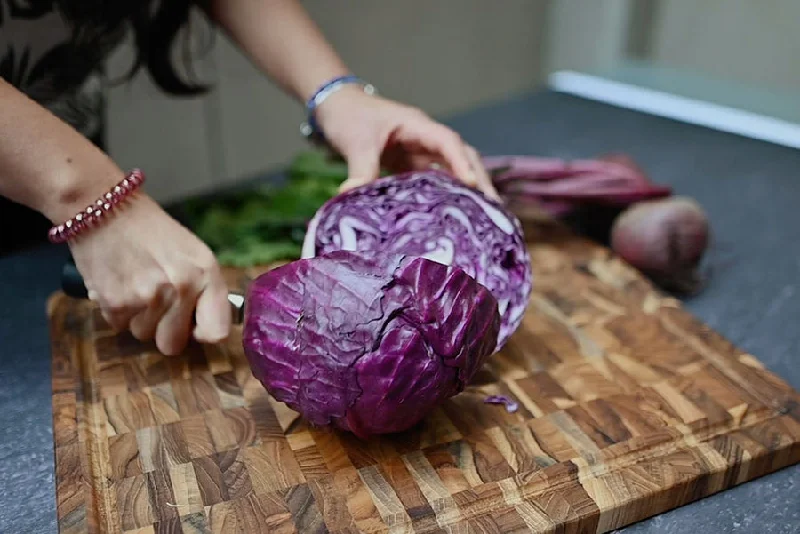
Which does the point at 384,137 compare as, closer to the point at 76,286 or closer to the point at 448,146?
the point at 448,146

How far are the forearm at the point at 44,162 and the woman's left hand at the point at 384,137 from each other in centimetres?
39

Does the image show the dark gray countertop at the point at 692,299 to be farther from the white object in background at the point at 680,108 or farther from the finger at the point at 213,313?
the finger at the point at 213,313

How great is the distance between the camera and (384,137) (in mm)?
1168

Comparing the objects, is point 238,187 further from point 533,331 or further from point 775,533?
point 775,533

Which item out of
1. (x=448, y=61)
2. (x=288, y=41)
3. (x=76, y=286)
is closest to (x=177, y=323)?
(x=76, y=286)

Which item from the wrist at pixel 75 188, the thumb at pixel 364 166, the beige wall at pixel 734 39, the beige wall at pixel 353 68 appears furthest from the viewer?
the beige wall at pixel 353 68

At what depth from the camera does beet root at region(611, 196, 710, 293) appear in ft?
4.04

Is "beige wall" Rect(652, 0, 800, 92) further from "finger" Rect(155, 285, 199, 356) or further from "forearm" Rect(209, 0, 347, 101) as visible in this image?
"finger" Rect(155, 285, 199, 356)

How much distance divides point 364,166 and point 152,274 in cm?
38

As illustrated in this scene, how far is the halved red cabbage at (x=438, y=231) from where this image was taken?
1.00 m

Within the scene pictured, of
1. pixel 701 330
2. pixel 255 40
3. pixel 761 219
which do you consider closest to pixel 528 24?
pixel 761 219

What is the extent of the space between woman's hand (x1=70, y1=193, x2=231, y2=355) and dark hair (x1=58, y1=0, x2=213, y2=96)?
468 millimetres

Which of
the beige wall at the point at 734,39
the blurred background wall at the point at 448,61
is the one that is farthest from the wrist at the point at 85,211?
the beige wall at the point at 734,39

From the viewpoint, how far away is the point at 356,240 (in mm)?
1033
